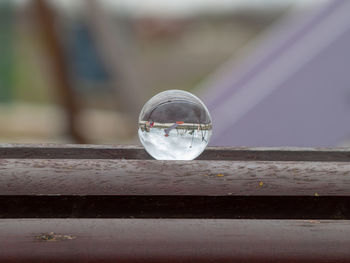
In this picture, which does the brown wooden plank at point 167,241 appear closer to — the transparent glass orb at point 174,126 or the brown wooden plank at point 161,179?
the brown wooden plank at point 161,179

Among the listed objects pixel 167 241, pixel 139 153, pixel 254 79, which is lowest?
pixel 167 241

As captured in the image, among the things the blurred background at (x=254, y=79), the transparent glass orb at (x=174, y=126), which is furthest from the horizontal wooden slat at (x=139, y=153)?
the blurred background at (x=254, y=79)

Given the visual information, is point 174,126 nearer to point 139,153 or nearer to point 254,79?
point 139,153

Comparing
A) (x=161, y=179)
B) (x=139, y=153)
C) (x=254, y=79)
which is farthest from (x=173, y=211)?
(x=254, y=79)

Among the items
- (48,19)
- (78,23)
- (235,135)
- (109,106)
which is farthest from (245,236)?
(109,106)

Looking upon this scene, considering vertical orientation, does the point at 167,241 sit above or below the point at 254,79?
below

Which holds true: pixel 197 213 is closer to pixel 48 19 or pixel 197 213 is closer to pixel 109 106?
pixel 48 19

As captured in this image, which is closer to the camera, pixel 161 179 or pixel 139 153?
pixel 161 179
